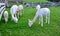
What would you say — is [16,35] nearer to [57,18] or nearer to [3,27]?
[3,27]

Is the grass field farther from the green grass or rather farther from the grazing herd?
the grazing herd

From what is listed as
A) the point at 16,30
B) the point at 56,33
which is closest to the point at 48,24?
the point at 56,33

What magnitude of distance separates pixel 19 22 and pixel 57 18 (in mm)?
1870

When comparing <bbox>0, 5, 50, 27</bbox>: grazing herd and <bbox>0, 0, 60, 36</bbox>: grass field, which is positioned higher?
<bbox>0, 5, 50, 27</bbox>: grazing herd

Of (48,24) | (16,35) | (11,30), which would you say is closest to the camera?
(16,35)

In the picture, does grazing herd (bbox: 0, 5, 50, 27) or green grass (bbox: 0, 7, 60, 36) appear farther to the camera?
grazing herd (bbox: 0, 5, 50, 27)

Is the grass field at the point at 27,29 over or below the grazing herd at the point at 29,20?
below

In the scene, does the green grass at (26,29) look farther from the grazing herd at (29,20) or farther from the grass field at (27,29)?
the grazing herd at (29,20)

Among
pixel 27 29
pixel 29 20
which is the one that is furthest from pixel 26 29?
pixel 29 20

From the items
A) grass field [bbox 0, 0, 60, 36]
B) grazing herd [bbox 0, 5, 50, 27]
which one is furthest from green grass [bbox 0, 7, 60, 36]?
grazing herd [bbox 0, 5, 50, 27]

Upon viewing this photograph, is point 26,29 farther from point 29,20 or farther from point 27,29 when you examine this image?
point 29,20

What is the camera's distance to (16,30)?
655cm

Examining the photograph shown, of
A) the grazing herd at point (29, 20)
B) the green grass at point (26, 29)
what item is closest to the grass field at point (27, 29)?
the green grass at point (26, 29)

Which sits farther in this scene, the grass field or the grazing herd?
the grazing herd
